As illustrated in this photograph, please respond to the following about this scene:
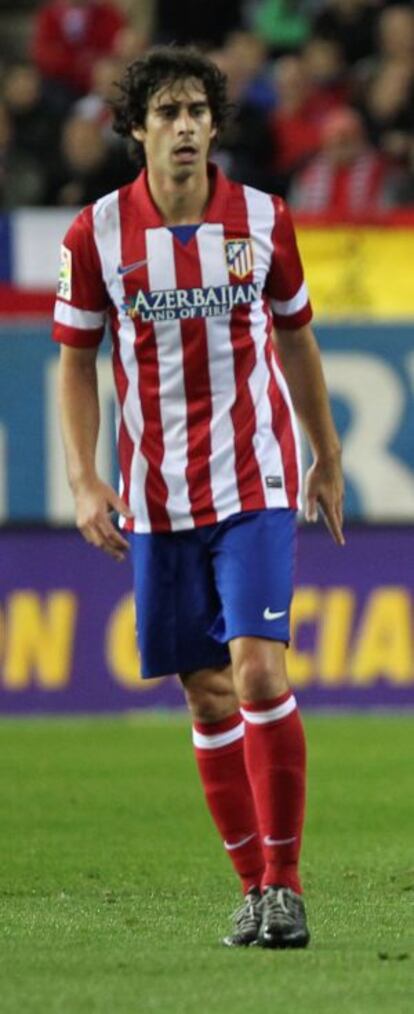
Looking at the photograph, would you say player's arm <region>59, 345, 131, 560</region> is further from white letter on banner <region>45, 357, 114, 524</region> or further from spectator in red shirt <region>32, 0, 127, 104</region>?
spectator in red shirt <region>32, 0, 127, 104</region>

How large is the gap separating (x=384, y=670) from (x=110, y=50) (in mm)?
5584

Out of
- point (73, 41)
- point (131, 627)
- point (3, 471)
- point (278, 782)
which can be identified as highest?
point (73, 41)

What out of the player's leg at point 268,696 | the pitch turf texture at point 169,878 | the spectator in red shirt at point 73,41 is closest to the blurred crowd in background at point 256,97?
the spectator in red shirt at point 73,41

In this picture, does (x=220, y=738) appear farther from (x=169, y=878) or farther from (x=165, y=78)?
(x=165, y=78)

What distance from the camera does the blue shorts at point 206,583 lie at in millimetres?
5984

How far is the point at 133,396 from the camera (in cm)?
616

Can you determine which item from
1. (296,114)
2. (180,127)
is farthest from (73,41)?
(180,127)

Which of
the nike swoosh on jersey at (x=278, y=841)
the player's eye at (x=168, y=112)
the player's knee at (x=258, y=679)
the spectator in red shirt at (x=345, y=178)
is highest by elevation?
the player's eye at (x=168, y=112)

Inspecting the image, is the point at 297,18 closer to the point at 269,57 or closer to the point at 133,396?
the point at 269,57

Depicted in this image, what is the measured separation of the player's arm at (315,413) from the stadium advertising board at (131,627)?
6.15m

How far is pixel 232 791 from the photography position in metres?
6.30

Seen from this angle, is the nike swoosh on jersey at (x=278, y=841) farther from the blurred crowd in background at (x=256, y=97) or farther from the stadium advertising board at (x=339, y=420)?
the blurred crowd in background at (x=256, y=97)

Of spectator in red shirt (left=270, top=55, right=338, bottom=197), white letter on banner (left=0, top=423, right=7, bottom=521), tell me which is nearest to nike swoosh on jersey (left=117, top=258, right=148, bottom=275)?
white letter on banner (left=0, top=423, right=7, bottom=521)

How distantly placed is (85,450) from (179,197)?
2.13 feet
